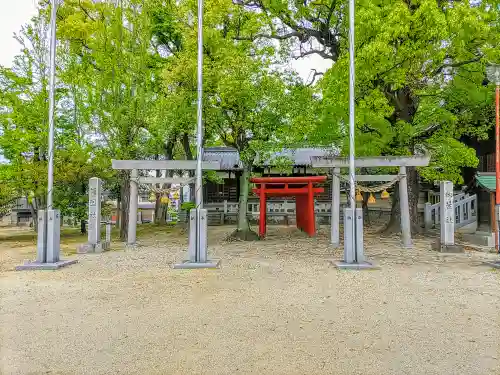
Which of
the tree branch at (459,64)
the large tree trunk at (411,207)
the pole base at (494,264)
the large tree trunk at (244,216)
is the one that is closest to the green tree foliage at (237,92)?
the large tree trunk at (244,216)

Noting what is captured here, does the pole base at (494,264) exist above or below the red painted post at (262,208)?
below

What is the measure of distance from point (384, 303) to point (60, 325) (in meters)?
4.30

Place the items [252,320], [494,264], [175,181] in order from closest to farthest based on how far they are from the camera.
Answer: [252,320] → [494,264] → [175,181]

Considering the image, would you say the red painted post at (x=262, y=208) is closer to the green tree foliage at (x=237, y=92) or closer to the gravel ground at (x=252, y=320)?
the green tree foliage at (x=237, y=92)

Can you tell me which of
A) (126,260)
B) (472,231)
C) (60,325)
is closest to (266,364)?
(60,325)

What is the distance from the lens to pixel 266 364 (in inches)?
137

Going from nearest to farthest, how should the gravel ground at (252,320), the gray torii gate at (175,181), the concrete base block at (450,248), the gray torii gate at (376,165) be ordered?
the gravel ground at (252,320) → the gray torii gate at (175,181) → the concrete base block at (450,248) → the gray torii gate at (376,165)

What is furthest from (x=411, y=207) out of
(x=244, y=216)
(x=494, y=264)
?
(x=244, y=216)

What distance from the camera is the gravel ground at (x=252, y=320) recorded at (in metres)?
3.53

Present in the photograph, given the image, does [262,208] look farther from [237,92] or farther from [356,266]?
[356,266]

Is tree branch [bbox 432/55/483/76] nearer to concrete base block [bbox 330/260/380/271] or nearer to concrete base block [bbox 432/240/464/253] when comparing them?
concrete base block [bbox 432/240/464/253]

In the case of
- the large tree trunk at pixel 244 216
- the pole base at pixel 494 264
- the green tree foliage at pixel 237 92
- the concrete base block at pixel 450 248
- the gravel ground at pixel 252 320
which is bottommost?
the gravel ground at pixel 252 320

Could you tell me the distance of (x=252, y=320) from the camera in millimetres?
4758

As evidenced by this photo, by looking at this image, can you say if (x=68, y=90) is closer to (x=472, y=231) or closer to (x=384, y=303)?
(x=384, y=303)
